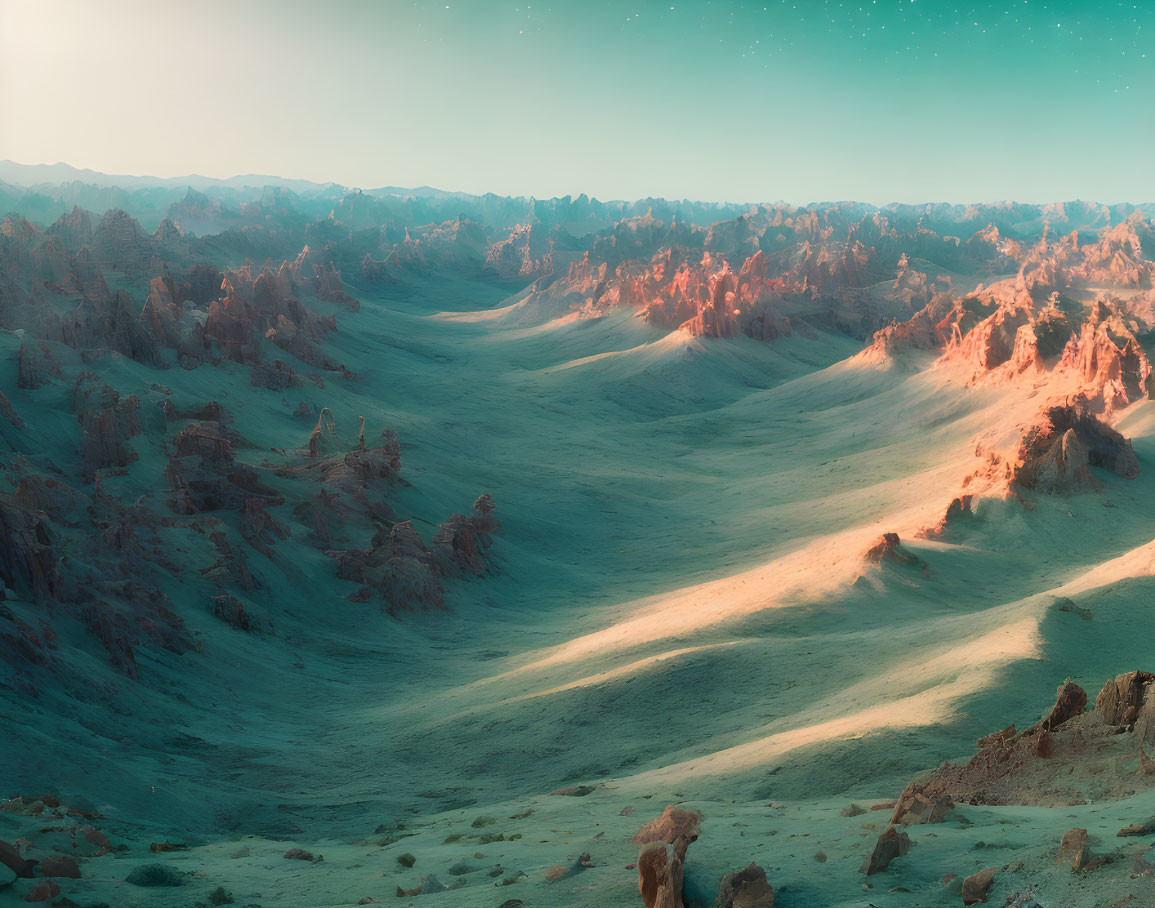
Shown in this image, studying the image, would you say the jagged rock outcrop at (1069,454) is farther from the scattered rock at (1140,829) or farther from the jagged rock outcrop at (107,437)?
the jagged rock outcrop at (107,437)

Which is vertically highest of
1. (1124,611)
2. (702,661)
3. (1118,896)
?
(1118,896)

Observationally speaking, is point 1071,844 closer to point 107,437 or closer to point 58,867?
point 58,867

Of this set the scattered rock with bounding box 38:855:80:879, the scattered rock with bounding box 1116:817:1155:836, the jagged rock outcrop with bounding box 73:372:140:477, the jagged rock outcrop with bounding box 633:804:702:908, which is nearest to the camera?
the scattered rock with bounding box 1116:817:1155:836

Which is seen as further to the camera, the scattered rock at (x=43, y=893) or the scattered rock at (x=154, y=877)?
the scattered rock at (x=154, y=877)

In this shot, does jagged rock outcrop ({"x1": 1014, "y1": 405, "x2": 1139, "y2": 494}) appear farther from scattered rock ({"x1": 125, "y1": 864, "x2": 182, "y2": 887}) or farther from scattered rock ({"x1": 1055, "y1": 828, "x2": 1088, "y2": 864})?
scattered rock ({"x1": 125, "y1": 864, "x2": 182, "y2": 887})

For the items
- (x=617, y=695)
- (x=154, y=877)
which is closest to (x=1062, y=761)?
(x=154, y=877)

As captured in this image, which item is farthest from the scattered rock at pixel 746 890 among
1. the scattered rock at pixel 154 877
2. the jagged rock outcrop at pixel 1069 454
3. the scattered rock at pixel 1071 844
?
the jagged rock outcrop at pixel 1069 454

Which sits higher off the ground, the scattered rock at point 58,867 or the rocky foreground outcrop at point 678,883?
the rocky foreground outcrop at point 678,883

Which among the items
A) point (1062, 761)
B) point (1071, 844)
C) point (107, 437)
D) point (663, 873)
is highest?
point (1071, 844)

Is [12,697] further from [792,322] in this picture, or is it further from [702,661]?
[792,322]

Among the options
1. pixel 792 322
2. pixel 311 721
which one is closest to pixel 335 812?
pixel 311 721

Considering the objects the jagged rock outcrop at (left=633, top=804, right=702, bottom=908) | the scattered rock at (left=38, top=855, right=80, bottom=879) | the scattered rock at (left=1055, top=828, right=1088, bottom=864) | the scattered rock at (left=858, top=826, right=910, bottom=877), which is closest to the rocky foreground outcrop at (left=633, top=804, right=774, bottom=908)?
the jagged rock outcrop at (left=633, top=804, right=702, bottom=908)
